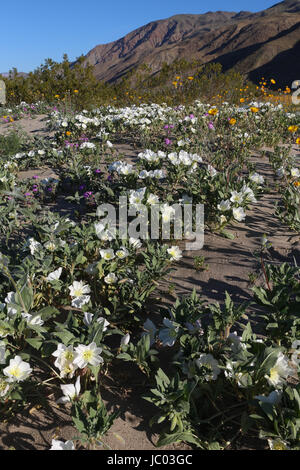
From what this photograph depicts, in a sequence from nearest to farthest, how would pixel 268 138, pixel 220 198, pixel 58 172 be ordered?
pixel 220 198, pixel 58 172, pixel 268 138

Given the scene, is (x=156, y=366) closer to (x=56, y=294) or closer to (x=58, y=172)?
(x=56, y=294)

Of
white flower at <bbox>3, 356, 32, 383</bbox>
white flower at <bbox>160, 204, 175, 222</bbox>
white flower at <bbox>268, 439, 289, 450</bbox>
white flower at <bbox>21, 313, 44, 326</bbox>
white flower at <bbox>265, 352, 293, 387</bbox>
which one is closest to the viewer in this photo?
white flower at <bbox>268, 439, 289, 450</bbox>

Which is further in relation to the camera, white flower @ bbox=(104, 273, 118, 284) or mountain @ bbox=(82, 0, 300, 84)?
mountain @ bbox=(82, 0, 300, 84)

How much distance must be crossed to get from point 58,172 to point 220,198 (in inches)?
125

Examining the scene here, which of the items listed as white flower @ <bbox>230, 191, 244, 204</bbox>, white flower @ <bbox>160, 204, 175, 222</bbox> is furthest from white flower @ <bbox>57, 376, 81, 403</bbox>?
white flower @ <bbox>230, 191, 244, 204</bbox>

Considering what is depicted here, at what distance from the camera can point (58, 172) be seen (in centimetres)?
546

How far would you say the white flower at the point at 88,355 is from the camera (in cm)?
174

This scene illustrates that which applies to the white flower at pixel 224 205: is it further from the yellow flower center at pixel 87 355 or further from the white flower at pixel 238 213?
the yellow flower center at pixel 87 355

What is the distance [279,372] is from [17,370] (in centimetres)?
145

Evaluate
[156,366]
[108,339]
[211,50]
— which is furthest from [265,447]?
[211,50]

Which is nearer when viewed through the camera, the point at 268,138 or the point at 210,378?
the point at 210,378

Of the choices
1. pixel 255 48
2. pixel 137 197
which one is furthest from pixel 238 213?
pixel 255 48

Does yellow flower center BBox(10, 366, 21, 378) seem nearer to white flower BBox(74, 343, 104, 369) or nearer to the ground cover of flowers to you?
the ground cover of flowers

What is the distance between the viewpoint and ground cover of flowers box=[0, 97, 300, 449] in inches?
Answer: 65.0
